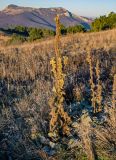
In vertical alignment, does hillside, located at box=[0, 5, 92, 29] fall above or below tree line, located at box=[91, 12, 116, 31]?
below

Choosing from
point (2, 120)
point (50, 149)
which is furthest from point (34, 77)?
point (50, 149)

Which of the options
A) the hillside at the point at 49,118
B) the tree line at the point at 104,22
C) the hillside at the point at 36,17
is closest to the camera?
the hillside at the point at 49,118

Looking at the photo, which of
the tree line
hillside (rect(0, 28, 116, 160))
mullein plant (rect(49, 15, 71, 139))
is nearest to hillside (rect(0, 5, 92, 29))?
the tree line

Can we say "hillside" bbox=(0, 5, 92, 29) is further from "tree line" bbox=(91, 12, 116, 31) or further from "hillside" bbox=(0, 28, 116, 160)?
"hillside" bbox=(0, 28, 116, 160)

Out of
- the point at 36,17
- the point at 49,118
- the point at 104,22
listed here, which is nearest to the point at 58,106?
the point at 49,118

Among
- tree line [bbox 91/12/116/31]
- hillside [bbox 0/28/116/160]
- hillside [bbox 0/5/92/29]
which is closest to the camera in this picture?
hillside [bbox 0/28/116/160]

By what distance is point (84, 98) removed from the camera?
24.0 feet

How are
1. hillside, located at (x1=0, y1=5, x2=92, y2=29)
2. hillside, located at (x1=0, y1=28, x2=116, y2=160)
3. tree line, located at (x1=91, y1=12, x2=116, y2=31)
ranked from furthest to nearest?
hillside, located at (x1=0, y1=5, x2=92, y2=29), tree line, located at (x1=91, y1=12, x2=116, y2=31), hillside, located at (x1=0, y1=28, x2=116, y2=160)

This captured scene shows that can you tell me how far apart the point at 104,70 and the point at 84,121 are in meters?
3.22

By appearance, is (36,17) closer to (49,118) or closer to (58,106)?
(49,118)

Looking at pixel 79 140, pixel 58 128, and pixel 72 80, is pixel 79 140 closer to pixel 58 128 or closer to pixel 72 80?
pixel 58 128

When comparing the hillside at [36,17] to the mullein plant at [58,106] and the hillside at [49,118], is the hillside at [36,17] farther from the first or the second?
the mullein plant at [58,106]

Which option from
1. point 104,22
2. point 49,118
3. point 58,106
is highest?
point 58,106

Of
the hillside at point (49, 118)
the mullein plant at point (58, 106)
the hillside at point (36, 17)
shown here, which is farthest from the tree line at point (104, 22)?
the hillside at point (36, 17)
